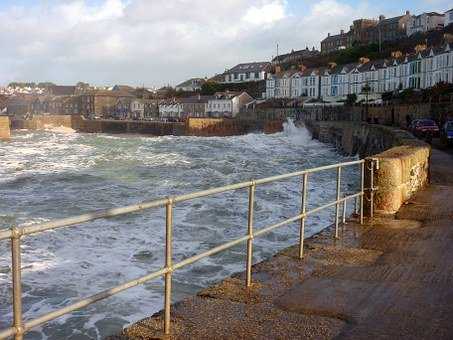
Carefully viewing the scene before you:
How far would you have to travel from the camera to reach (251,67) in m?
132

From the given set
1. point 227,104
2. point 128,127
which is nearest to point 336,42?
point 227,104

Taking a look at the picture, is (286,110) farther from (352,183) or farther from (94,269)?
(94,269)

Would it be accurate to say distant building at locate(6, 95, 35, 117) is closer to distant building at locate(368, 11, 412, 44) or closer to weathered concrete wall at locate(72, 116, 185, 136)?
weathered concrete wall at locate(72, 116, 185, 136)

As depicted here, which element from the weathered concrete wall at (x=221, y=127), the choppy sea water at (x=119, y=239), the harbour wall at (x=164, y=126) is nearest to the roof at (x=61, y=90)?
the harbour wall at (x=164, y=126)


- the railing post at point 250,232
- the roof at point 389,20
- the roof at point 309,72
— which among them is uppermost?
the roof at point 389,20

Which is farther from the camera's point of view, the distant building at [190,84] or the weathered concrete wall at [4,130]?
the distant building at [190,84]

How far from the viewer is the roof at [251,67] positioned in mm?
128500

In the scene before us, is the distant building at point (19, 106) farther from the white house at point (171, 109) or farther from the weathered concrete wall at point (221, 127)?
the weathered concrete wall at point (221, 127)

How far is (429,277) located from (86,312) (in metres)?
3.62

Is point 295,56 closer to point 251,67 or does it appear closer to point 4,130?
point 251,67

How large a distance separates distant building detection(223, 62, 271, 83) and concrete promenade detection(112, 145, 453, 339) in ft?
405

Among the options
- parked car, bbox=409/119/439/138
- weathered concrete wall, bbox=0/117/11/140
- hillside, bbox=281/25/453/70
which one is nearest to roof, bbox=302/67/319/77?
hillside, bbox=281/25/453/70

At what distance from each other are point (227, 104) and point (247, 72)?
32.2 meters

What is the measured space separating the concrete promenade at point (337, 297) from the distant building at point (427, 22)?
11841cm
